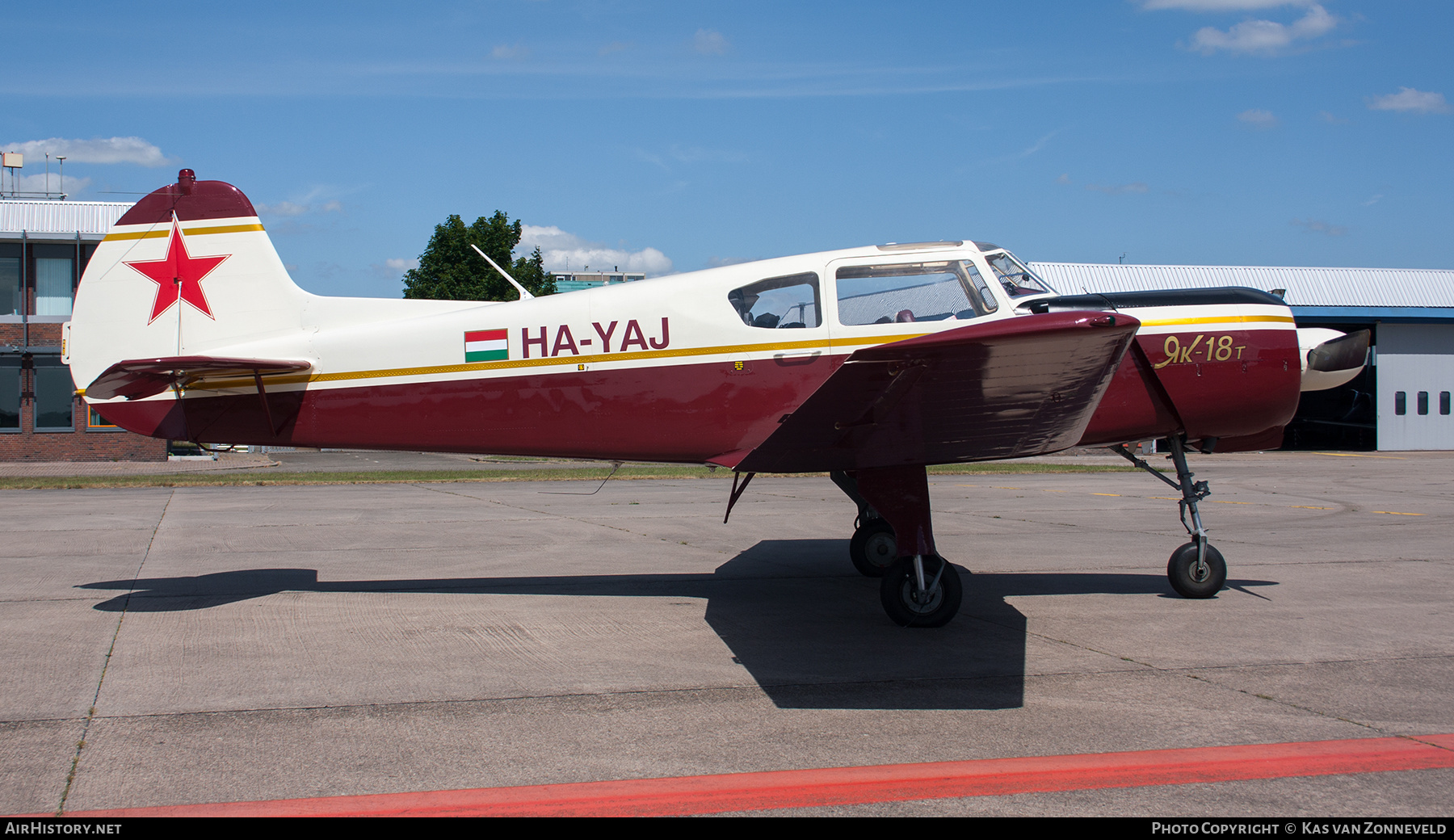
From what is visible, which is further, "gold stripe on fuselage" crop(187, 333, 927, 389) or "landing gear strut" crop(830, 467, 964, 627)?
"gold stripe on fuselage" crop(187, 333, 927, 389)

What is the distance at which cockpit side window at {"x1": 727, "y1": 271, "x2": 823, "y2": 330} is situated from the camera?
21.5 ft

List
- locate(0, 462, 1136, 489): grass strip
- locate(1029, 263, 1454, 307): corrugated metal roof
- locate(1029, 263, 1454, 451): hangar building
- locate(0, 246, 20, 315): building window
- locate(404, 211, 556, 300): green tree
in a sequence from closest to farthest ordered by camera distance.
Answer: locate(0, 462, 1136, 489): grass strip, locate(0, 246, 20, 315): building window, locate(1029, 263, 1454, 451): hangar building, locate(1029, 263, 1454, 307): corrugated metal roof, locate(404, 211, 556, 300): green tree

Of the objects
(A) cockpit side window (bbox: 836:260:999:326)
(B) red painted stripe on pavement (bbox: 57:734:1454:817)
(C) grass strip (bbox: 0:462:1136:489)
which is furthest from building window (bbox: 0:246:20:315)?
(B) red painted stripe on pavement (bbox: 57:734:1454:817)

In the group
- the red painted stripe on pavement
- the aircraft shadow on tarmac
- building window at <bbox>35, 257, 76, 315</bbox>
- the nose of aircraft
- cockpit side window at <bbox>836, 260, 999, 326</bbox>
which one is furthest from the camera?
building window at <bbox>35, 257, 76, 315</bbox>

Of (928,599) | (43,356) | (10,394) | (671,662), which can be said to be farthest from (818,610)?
(10,394)

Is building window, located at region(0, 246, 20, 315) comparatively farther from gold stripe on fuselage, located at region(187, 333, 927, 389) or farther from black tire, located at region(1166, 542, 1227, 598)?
black tire, located at region(1166, 542, 1227, 598)

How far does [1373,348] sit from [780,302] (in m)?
37.2

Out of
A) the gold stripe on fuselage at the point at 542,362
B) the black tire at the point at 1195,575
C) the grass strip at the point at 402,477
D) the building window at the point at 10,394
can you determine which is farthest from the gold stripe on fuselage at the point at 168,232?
the building window at the point at 10,394

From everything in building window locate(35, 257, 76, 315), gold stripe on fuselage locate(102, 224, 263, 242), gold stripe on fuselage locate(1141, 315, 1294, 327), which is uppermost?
building window locate(35, 257, 76, 315)

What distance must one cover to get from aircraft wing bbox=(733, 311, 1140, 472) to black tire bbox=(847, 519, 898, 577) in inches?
95.0

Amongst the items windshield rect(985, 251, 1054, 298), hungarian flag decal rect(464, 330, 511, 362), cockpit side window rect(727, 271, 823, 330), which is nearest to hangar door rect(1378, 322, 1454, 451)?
windshield rect(985, 251, 1054, 298)

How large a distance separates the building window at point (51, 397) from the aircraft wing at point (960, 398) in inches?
1198

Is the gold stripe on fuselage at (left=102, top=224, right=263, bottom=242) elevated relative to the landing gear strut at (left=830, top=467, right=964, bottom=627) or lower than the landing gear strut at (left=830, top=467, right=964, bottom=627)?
elevated
